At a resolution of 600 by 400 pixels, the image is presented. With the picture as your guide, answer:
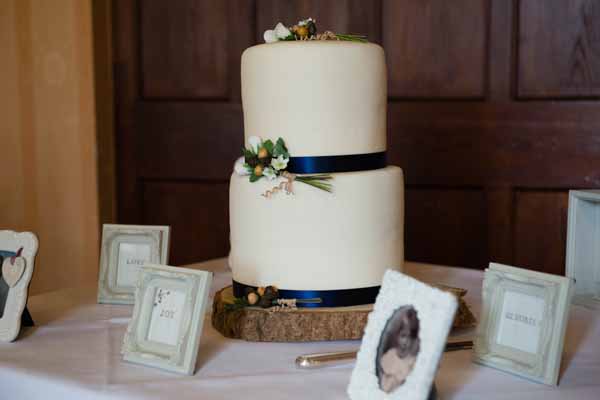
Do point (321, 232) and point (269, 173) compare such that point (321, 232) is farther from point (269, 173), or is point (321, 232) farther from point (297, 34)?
point (297, 34)

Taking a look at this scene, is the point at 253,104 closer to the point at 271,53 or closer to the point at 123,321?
the point at 271,53

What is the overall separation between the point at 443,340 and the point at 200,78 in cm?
203

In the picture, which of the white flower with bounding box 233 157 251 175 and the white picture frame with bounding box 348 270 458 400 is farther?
the white flower with bounding box 233 157 251 175

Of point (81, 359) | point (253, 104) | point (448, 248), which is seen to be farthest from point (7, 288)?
point (448, 248)

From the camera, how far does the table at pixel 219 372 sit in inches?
41.5

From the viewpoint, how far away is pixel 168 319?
1.18m

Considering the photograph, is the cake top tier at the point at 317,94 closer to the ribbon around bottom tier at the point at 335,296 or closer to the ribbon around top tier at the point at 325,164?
the ribbon around top tier at the point at 325,164

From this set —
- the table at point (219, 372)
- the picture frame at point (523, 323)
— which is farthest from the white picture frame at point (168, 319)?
the picture frame at point (523, 323)

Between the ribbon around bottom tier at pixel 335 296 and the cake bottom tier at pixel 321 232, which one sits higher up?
the cake bottom tier at pixel 321 232

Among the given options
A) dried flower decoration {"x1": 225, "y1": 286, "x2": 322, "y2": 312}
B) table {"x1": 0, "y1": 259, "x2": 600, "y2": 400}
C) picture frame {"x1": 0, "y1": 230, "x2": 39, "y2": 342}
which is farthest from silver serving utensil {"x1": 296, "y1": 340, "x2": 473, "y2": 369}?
picture frame {"x1": 0, "y1": 230, "x2": 39, "y2": 342}

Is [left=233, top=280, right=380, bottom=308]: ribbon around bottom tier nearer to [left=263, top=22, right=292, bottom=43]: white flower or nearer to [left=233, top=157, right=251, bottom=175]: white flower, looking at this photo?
[left=233, top=157, right=251, bottom=175]: white flower

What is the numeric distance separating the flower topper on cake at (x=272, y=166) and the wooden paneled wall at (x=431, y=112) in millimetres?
1362

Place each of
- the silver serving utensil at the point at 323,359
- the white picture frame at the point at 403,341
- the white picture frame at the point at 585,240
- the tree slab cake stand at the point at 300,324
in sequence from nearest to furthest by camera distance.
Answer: the white picture frame at the point at 403,341
the silver serving utensil at the point at 323,359
the tree slab cake stand at the point at 300,324
the white picture frame at the point at 585,240

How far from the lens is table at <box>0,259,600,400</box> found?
3.46 ft
